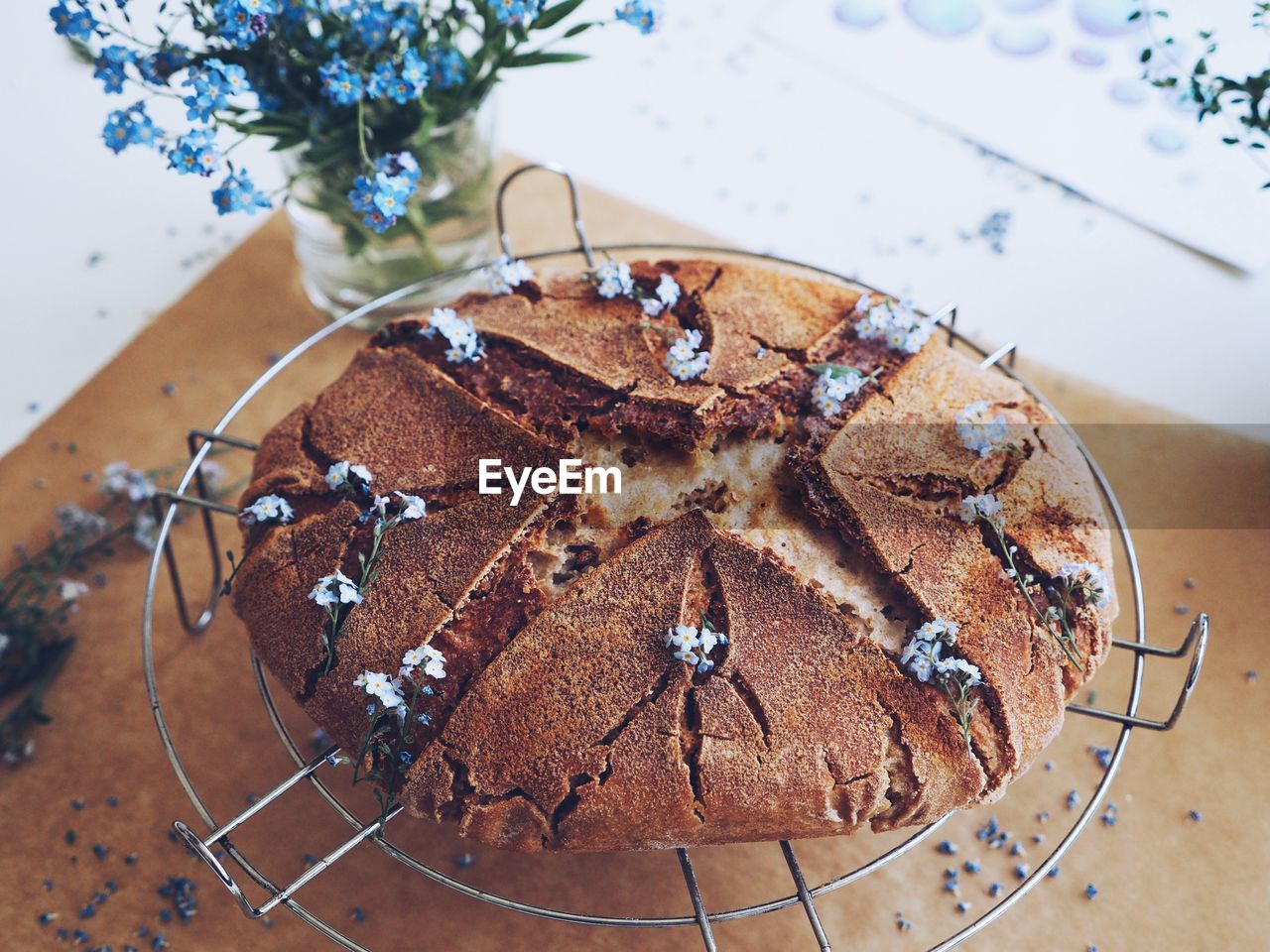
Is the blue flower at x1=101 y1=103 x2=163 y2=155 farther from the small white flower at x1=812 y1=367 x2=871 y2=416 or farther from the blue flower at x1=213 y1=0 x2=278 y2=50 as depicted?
the small white flower at x1=812 y1=367 x2=871 y2=416

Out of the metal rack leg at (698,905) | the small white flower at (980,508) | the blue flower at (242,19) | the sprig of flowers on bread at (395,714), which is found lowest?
Answer: the metal rack leg at (698,905)

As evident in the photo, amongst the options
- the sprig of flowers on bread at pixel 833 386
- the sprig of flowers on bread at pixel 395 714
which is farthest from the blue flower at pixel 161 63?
the sprig of flowers on bread at pixel 833 386

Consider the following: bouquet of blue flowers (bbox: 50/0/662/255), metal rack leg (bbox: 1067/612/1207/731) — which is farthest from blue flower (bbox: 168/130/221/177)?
metal rack leg (bbox: 1067/612/1207/731)

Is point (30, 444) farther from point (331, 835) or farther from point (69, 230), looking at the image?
point (331, 835)

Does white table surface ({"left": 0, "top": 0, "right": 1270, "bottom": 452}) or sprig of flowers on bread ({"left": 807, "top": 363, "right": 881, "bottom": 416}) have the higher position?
sprig of flowers on bread ({"left": 807, "top": 363, "right": 881, "bottom": 416})

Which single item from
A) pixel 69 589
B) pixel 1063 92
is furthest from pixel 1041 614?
pixel 1063 92

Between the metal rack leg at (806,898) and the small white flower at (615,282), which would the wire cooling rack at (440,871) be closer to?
the metal rack leg at (806,898)

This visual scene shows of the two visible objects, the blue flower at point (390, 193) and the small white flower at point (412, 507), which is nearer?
the small white flower at point (412, 507)
